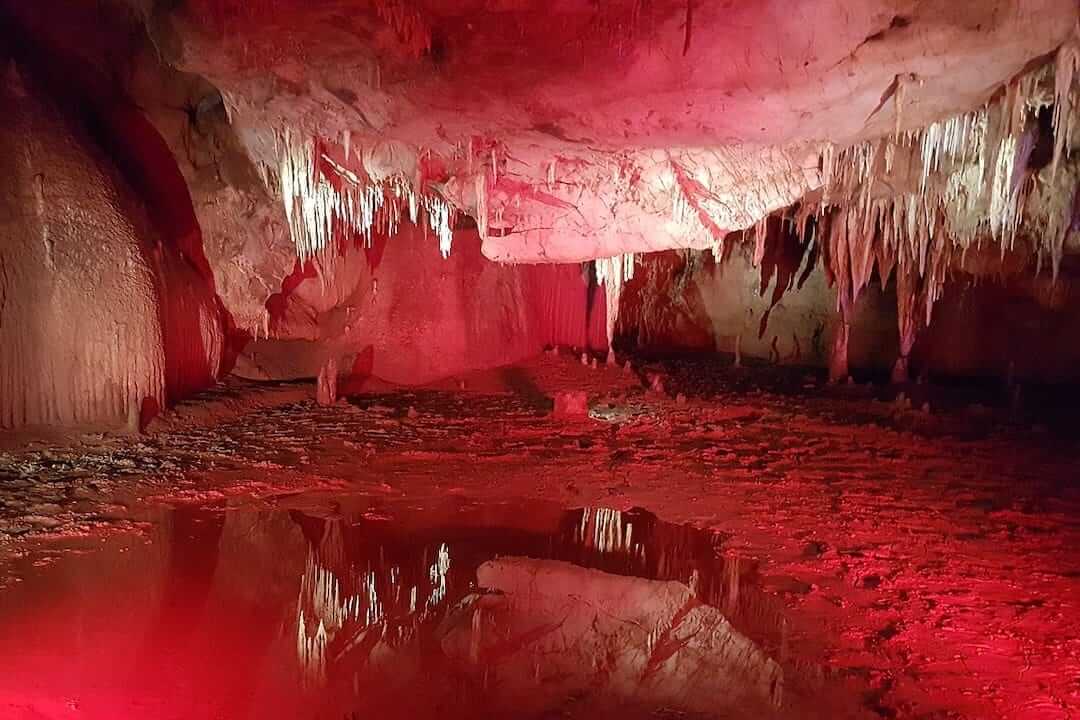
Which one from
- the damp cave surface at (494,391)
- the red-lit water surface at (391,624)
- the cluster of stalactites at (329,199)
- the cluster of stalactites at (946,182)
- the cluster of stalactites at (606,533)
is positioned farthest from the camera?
the cluster of stalactites at (329,199)

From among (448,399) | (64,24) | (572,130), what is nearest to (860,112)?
(572,130)

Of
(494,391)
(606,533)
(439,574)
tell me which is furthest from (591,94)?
(494,391)

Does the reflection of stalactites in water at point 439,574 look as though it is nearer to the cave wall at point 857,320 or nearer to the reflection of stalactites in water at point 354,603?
the reflection of stalactites in water at point 354,603

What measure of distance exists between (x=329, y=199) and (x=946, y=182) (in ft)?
20.3

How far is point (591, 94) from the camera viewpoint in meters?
5.85

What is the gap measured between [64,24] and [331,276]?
3869 mm

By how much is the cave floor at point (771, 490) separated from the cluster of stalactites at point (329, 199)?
6.68 feet

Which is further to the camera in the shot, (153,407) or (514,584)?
(153,407)

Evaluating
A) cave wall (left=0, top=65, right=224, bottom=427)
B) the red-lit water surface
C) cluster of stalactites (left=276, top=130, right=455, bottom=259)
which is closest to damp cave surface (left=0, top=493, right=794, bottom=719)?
the red-lit water surface

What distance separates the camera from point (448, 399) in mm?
9898

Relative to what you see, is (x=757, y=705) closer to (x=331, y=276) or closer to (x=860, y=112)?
Answer: (x=860, y=112)

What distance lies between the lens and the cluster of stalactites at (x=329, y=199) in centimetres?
752

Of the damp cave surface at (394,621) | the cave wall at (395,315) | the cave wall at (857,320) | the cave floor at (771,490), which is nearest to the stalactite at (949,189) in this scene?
the cave wall at (857,320)

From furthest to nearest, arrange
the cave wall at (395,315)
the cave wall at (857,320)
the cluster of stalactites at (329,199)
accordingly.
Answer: the cave wall at (857,320) → the cave wall at (395,315) → the cluster of stalactites at (329,199)
